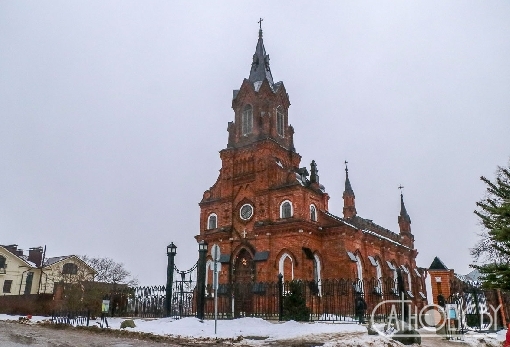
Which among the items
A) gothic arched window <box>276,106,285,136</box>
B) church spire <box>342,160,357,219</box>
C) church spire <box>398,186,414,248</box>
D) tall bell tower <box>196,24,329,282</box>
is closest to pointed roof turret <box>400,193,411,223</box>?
church spire <box>398,186,414,248</box>

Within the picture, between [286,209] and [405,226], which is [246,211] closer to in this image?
[286,209]

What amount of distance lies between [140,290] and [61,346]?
12204 mm

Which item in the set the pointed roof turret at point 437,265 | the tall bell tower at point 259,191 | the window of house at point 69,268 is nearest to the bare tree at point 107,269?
the window of house at point 69,268

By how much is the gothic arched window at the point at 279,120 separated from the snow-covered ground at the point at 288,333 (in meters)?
22.8

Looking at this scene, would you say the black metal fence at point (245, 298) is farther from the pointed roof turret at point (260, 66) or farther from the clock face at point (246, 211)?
the pointed roof turret at point (260, 66)

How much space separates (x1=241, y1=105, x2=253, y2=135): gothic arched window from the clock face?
22.3ft

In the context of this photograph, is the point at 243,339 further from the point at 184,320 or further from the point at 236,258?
the point at 236,258

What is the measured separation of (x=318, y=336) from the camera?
1372 cm

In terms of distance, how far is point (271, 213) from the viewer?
32.1 metres

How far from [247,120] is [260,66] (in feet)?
21.3

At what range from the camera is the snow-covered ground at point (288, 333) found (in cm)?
1277

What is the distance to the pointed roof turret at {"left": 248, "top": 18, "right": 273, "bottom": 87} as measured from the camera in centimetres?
3920

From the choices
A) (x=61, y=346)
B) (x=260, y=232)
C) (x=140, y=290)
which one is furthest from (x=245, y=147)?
(x=61, y=346)

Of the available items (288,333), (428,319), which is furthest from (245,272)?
(288,333)
